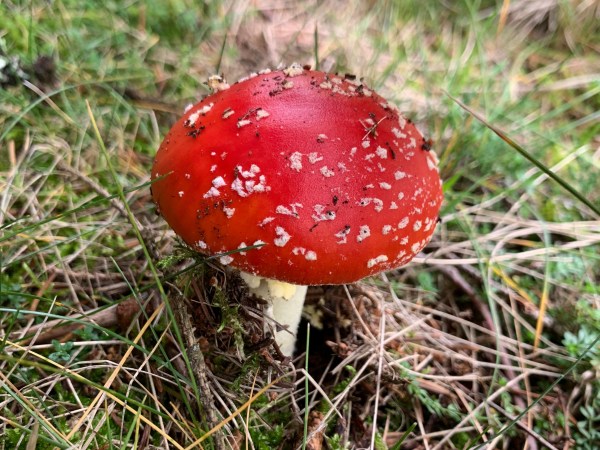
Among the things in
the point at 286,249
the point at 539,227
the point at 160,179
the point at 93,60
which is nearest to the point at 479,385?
the point at 539,227

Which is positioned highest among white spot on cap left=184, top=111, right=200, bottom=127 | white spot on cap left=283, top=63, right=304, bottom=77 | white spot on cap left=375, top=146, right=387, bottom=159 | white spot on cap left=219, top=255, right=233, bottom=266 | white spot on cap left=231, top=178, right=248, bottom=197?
white spot on cap left=283, top=63, right=304, bottom=77

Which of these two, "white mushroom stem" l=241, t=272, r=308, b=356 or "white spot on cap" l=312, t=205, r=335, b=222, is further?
"white mushroom stem" l=241, t=272, r=308, b=356

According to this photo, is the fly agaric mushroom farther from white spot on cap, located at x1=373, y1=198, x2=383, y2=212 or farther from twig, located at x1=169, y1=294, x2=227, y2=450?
twig, located at x1=169, y1=294, x2=227, y2=450

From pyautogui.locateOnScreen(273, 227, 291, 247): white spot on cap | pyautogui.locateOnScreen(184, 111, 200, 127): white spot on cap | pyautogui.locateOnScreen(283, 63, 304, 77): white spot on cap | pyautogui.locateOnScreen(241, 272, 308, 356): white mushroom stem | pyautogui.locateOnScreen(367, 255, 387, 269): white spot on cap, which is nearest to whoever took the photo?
pyautogui.locateOnScreen(273, 227, 291, 247): white spot on cap

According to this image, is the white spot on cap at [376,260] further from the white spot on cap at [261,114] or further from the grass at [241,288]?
the white spot on cap at [261,114]

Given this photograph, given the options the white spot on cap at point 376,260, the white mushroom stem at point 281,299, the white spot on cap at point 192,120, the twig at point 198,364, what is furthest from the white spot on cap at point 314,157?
the twig at point 198,364

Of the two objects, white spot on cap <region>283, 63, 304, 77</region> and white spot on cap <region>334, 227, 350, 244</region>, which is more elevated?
white spot on cap <region>283, 63, 304, 77</region>

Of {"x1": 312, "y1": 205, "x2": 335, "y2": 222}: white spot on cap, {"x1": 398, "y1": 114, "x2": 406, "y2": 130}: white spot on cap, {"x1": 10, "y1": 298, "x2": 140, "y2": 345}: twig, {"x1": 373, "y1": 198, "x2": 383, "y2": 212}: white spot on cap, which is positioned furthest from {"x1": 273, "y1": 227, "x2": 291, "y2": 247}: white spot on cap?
{"x1": 10, "y1": 298, "x2": 140, "y2": 345}: twig

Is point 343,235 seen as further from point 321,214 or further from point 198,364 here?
point 198,364

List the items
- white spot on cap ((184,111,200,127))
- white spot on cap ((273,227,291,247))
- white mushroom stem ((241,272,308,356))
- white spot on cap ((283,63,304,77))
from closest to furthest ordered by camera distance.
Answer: white spot on cap ((273,227,291,247)) < white spot on cap ((184,111,200,127)) < white spot on cap ((283,63,304,77)) < white mushroom stem ((241,272,308,356))
